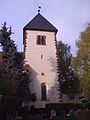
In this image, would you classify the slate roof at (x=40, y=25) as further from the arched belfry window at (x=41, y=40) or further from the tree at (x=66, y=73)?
the tree at (x=66, y=73)

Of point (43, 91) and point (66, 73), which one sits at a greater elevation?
point (66, 73)

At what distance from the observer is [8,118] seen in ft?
100

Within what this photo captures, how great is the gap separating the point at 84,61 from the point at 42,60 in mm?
11827

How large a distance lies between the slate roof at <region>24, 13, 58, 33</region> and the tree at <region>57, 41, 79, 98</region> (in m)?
8.61

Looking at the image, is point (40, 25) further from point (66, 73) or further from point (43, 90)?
point (66, 73)

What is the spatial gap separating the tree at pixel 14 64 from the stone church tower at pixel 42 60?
238 cm

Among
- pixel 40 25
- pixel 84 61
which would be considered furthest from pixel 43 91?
pixel 84 61

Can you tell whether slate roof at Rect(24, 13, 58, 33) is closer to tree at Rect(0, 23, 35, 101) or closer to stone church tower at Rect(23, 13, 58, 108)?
stone church tower at Rect(23, 13, 58, 108)

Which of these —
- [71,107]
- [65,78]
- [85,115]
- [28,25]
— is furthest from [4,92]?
[65,78]

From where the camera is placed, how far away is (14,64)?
4406 cm

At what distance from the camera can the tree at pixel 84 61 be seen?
3710cm

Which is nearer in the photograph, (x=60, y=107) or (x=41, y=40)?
(x=60, y=107)

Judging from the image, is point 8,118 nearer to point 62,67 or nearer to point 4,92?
point 4,92

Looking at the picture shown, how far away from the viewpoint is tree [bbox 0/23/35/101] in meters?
42.7
